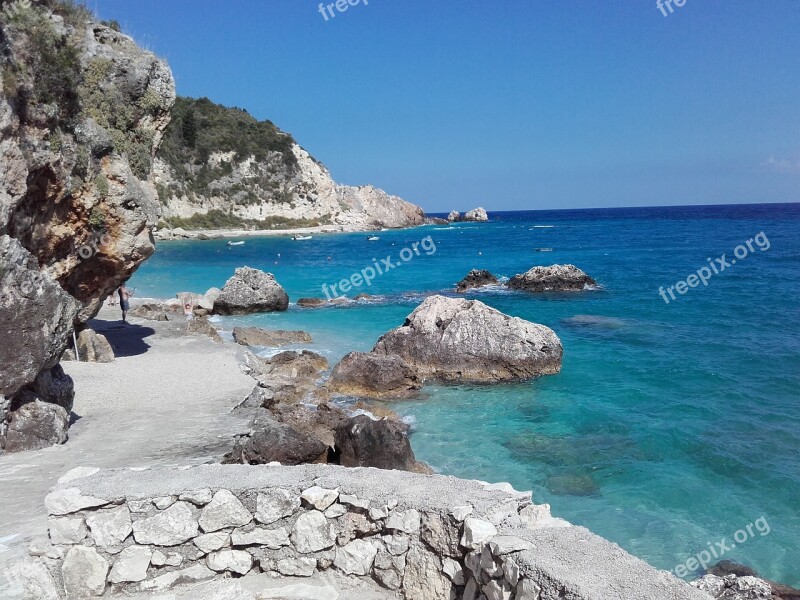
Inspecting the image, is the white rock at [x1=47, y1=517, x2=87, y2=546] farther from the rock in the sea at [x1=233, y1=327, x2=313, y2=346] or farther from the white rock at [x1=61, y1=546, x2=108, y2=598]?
the rock in the sea at [x1=233, y1=327, x2=313, y2=346]

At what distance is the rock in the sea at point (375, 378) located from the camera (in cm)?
1609

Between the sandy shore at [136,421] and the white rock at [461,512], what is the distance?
4105mm

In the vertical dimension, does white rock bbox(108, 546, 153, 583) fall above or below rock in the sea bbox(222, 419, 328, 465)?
above

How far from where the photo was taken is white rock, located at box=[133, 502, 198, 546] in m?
5.21

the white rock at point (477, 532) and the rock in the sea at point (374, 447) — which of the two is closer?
the white rock at point (477, 532)

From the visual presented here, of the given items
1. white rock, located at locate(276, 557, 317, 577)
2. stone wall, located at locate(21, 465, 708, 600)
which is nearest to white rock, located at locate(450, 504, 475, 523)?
stone wall, located at locate(21, 465, 708, 600)

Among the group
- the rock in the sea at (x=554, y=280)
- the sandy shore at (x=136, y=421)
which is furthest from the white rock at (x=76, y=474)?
the rock in the sea at (x=554, y=280)

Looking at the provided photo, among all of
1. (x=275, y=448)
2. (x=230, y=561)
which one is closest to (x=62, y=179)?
(x=275, y=448)

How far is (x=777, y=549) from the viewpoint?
348 inches

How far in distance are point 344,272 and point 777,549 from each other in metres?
40.4

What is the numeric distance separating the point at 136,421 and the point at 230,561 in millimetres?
6149

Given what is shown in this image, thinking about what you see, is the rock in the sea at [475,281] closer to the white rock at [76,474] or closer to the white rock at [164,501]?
the white rock at [76,474]

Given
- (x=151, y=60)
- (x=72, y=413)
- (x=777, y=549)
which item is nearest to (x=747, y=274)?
(x=777, y=549)

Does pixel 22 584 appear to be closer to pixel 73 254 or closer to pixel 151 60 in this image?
pixel 73 254
